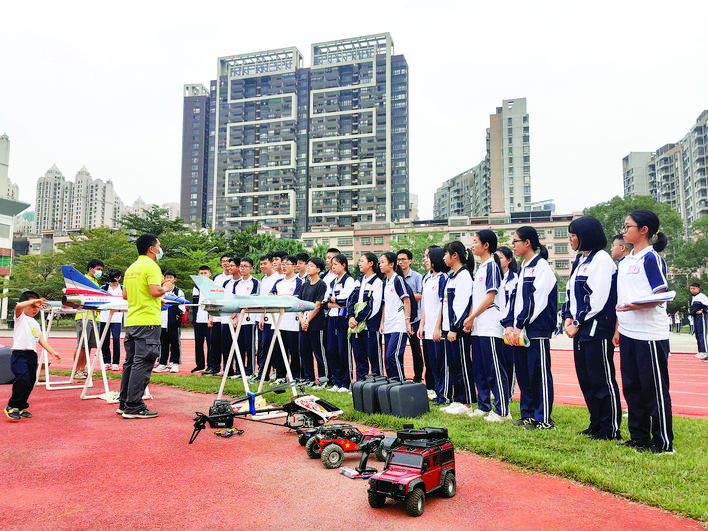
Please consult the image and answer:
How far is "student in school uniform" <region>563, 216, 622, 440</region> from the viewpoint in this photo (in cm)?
463

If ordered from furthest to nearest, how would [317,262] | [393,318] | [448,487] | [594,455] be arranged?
[317,262]
[393,318]
[594,455]
[448,487]

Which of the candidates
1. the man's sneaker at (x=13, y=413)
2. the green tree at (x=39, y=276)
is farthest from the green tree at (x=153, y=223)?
the man's sneaker at (x=13, y=413)

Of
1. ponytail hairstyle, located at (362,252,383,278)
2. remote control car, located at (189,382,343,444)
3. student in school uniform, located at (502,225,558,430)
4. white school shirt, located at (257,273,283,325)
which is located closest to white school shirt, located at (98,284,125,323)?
white school shirt, located at (257,273,283,325)

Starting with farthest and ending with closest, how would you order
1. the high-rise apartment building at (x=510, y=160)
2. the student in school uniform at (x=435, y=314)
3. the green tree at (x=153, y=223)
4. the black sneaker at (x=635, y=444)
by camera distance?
the high-rise apartment building at (x=510, y=160) → the green tree at (x=153, y=223) → the student in school uniform at (x=435, y=314) → the black sneaker at (x=635, y=444)

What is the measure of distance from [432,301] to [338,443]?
3464 millimetres

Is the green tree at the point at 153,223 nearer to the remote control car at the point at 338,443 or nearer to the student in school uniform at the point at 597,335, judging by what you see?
the remote control car at the point at 338,443

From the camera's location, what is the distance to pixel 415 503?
2951 mm

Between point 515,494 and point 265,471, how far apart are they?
1875 millimetres

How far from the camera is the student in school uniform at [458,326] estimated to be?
6.06m

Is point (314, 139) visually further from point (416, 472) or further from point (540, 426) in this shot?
point (416, 472)

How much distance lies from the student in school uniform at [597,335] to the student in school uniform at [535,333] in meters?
0.30

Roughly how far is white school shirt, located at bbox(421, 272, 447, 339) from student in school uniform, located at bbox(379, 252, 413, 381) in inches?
11.5

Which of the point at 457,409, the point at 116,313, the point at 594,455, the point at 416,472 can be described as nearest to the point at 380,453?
the point at 416,472

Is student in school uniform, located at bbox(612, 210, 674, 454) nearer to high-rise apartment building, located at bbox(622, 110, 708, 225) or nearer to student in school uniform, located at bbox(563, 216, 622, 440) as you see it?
student in school uniform, located at bbox(563, 216, 622, 440)
